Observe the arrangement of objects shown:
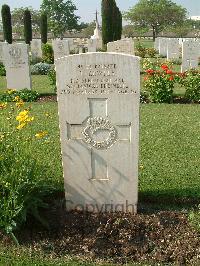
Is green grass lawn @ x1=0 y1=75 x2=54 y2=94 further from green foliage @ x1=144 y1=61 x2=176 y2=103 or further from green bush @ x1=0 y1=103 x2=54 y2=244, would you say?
green bush @ x1=0 y1=103 x2=54 y2=244

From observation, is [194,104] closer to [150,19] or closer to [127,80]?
[127,80]

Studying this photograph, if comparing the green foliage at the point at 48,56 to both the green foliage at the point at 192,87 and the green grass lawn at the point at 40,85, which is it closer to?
the green grass lawn at the point at 40,85

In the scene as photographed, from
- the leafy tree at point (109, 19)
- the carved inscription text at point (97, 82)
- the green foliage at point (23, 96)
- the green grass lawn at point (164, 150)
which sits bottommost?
the green grass lawn at point (164, 150)

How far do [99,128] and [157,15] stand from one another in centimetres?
6204

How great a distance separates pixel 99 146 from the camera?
387 centimetres

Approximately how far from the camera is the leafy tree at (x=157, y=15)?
6153 cm

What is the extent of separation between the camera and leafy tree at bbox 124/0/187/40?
6153 centimetres

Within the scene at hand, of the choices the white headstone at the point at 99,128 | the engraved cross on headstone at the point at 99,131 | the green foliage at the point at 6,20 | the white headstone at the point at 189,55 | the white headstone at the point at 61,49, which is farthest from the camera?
the green foliage at the point at 6,20

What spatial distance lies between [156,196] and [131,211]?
57cm

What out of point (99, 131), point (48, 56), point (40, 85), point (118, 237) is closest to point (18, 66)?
point (40, 85)

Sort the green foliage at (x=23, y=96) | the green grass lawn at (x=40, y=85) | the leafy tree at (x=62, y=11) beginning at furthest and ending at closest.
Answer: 1. the leafy tree at (x=62, y=11)
2. the green grass lawn at (x=40, y=85)
3. the green foliage at (x=23, y=96)

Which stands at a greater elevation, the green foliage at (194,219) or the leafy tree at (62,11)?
the leafy tree at (62,11)

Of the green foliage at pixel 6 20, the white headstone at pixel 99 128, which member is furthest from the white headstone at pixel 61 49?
the white headstone at pixel 99 128

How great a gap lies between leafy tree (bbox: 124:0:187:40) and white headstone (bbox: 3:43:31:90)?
50708 mm
